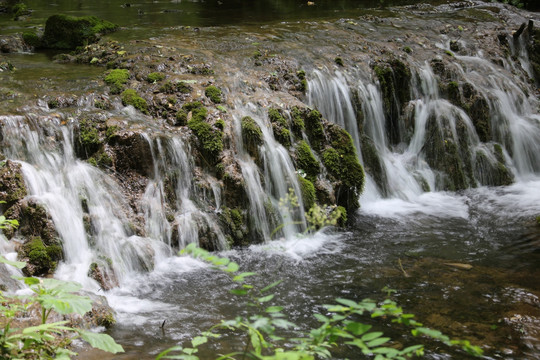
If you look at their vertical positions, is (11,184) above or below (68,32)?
below

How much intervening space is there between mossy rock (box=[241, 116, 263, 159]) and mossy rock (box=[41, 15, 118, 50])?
633 centimetres

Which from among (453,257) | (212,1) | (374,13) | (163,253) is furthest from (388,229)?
(212,1)

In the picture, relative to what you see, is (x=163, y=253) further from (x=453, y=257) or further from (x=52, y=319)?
(x=453, y=257)

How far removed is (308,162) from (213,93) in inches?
81.3

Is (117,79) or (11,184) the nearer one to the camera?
(11,184)

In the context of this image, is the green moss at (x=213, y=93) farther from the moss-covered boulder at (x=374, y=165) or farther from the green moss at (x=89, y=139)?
the moss-covered boulder at (x=374, y=165)

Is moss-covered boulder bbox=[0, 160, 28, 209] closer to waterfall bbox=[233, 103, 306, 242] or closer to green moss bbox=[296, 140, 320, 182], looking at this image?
waterfall bbox=[233, 103, 306, 242]

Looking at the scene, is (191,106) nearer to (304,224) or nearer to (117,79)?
(117,79)

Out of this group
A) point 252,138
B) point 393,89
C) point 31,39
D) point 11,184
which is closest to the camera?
point 11,184

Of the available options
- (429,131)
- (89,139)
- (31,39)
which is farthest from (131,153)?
(31,39)

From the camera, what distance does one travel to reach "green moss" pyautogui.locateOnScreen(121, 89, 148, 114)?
27.9 ft

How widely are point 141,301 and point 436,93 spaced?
886 centimetres

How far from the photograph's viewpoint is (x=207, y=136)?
8164mm

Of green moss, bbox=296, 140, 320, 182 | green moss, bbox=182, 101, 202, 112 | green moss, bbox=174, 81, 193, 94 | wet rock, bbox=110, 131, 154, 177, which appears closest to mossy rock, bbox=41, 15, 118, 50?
green moss, bbox=174, 81, 193, 94
